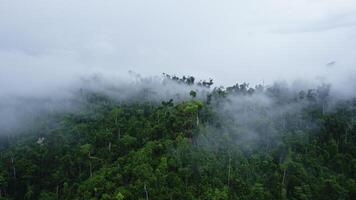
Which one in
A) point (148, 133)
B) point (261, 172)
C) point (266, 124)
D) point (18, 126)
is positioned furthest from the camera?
point (18, 126)

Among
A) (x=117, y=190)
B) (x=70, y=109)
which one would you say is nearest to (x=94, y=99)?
(x=70, y=109)

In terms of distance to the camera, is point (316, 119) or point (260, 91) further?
point (260, 91)

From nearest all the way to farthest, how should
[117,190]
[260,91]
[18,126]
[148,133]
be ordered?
[117,190] < [148,133] < [18,126] < [260,91]

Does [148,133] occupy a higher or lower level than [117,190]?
higher

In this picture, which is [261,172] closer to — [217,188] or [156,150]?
[217,188]


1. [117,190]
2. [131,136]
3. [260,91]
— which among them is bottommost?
[117,190]

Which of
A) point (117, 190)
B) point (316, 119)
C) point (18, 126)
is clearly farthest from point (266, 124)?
point (18, 126)

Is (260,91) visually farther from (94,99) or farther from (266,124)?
(94,99)
